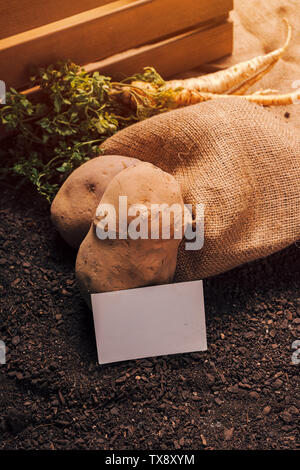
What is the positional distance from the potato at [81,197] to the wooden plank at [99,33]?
533 mm

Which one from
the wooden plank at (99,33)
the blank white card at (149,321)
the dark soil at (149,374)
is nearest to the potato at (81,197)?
the dark soil at (149,374)

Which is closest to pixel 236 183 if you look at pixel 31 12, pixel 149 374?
pixel 149 374

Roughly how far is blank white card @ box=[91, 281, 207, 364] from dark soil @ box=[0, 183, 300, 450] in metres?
0.04

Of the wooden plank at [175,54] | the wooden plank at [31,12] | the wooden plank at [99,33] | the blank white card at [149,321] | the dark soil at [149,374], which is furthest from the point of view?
the wooden plank at [175,54]

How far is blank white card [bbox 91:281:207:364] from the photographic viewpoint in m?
1.50

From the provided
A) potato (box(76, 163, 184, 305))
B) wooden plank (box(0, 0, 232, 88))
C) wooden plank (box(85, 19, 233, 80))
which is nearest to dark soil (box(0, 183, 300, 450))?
potato (box(76, 163, 184, 305))

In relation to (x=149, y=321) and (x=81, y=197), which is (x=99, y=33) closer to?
(x=81, y=197)

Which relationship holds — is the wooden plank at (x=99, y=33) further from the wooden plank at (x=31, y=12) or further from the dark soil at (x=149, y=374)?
the dark soil at (x=149, y=374)

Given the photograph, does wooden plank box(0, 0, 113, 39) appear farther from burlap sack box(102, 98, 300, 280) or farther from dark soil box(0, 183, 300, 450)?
dark soil box(0, 183, 300, 450)

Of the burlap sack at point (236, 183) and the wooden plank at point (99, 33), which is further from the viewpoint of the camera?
the wooden plank at point (99, 33)

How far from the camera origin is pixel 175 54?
2.21 m

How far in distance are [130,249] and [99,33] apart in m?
0.99

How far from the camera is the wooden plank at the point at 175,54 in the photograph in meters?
2.07

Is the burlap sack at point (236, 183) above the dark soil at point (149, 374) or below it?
above
